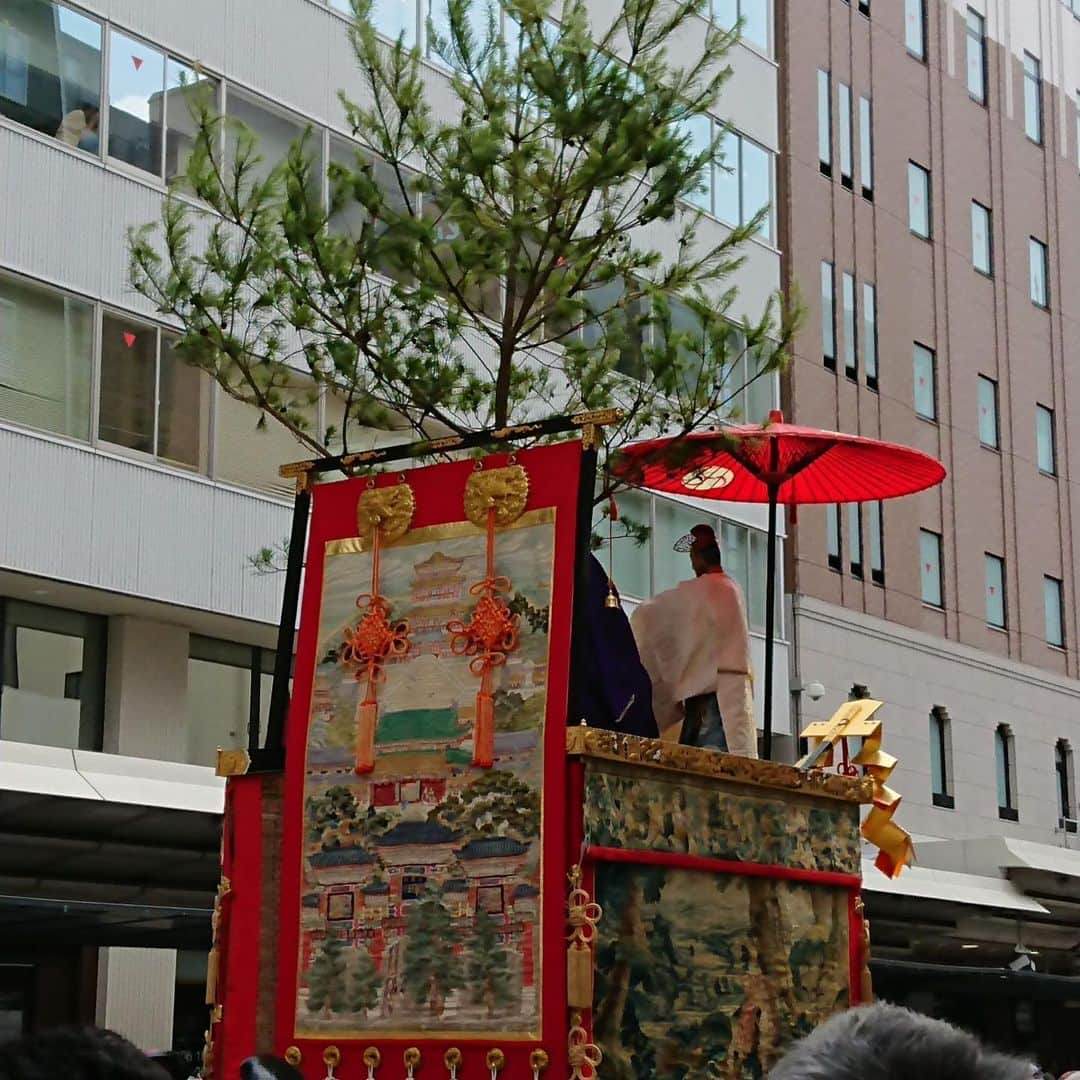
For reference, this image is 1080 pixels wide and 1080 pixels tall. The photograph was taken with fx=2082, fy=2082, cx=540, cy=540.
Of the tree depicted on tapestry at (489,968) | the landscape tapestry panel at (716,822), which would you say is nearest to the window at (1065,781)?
the landscape tapestry panel at (716,822)

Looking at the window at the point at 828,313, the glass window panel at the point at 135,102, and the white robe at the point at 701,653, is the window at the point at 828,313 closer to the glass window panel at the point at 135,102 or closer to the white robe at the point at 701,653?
the glass window panel at the point at 135,102

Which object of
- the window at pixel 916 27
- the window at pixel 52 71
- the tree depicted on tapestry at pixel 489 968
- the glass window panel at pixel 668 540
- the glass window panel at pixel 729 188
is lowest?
the tree depicted on tapestry at pixel 489 968

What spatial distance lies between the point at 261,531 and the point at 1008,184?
68.7ft

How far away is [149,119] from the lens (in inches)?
788

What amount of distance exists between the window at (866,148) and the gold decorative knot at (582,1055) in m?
27.4

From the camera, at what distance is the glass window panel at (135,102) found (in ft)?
64.3

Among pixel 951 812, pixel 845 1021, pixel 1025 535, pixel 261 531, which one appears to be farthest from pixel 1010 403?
pixel 845 1021

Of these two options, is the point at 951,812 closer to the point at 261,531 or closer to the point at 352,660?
the point at 261,531

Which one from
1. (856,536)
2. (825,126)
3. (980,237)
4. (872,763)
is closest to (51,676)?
(872,763)

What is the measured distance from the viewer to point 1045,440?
3738 centimetres

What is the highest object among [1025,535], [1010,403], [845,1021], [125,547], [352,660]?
[1010,403]

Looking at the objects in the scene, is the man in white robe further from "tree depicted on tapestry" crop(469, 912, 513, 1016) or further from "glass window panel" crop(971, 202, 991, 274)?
"glass window panel" crop(971, 202, 991, 274)

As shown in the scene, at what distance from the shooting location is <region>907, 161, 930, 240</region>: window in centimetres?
3431

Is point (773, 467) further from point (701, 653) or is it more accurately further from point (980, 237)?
point (980, 237)
